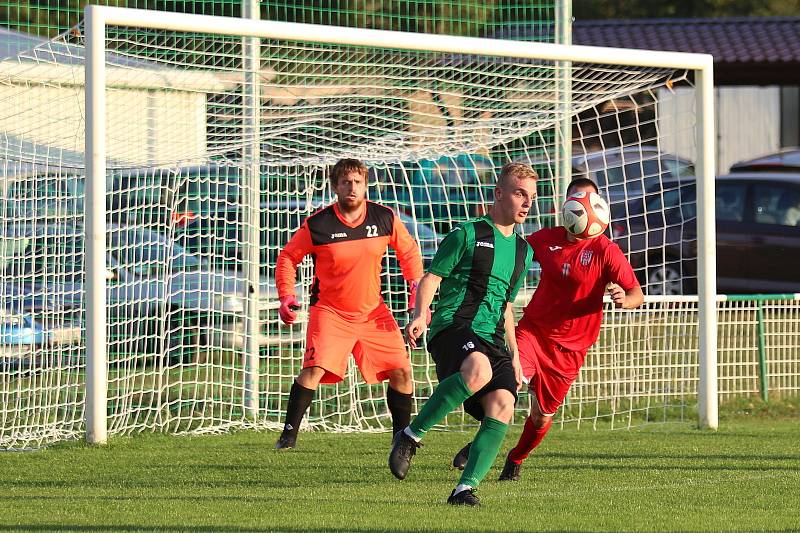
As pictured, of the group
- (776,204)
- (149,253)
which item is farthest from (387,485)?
(776,204)

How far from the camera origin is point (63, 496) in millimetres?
7531

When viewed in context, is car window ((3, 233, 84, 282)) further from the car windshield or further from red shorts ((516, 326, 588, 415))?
red shorts ((516, 326, 588, 415))

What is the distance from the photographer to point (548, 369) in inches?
326

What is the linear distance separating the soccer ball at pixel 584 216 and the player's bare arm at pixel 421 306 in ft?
4.19

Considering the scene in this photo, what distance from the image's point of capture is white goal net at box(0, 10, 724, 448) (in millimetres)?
10688

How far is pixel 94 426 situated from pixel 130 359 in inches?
49.3

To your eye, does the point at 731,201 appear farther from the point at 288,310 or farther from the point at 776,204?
the point at 288,310

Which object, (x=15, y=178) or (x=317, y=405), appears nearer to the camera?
(x=15, y=178)

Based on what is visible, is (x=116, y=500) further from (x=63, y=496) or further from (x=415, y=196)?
(x=415, y=196)

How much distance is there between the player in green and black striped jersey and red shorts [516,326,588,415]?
770 millimetres

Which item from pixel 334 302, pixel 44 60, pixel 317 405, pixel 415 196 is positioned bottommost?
pixel 317 405

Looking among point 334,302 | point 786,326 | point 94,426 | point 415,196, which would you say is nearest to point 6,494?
point 94,426

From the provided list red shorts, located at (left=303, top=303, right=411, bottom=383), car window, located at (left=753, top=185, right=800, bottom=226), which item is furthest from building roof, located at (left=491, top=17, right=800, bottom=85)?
red shorts, located at (left=303, top=303, right=411, bottom=383)

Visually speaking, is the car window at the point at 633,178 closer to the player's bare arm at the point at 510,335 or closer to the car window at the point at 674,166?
the car window at the point at 674,166
